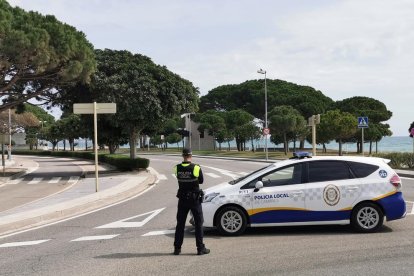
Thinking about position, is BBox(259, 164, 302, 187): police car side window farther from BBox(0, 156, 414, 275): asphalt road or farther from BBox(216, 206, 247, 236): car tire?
BBox(0, 156, 414, 275): asphalt road

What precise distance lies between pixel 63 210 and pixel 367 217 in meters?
8.13

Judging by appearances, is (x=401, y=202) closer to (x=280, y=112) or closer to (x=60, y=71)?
(x=60, y=71)

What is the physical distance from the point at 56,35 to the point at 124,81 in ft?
16.8

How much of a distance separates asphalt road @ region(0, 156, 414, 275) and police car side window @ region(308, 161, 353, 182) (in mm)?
1033

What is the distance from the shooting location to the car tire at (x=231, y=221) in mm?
9492

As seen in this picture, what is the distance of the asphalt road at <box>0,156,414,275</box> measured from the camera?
704cm

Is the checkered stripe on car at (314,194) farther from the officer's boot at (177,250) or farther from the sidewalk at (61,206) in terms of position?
the sidewalk at (61,206)

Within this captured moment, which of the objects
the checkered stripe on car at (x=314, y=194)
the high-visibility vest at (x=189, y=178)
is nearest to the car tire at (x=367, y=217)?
the checkered stripe on car at (x=314, y=194)

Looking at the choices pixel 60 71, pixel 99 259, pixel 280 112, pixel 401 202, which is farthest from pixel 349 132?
pixel 99 259

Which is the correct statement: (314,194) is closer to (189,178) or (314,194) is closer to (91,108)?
(189,178)

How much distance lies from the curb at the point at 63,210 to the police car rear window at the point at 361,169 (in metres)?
7.29

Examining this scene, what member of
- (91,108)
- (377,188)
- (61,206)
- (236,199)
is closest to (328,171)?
(377,188)

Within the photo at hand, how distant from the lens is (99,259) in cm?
791

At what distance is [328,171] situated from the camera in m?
9.70
